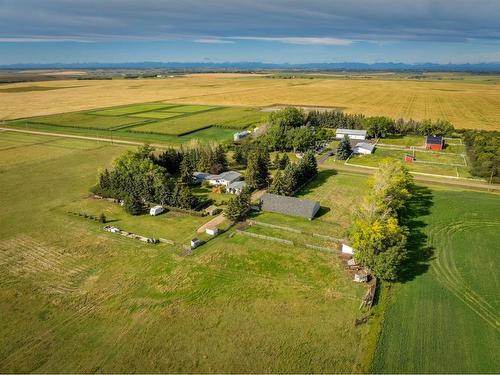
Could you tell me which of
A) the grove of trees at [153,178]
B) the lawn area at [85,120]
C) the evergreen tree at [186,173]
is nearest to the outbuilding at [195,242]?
the grove of trees at [153,178]

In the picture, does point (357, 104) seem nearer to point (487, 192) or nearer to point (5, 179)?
point (487, 192)

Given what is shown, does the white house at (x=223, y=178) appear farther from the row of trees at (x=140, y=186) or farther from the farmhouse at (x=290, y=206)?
the farmhouse at (x=290, y=206)

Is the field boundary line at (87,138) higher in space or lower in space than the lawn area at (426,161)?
higher

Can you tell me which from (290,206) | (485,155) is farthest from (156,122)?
(485,155)

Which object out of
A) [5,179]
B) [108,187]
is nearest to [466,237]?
[108,187]

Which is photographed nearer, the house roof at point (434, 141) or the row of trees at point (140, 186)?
the row of trees at point (140, 186)

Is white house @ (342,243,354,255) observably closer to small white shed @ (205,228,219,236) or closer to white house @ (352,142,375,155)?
small white shed @ (205,228,219,236)

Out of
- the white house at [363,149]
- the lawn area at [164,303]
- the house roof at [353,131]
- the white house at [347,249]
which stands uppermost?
the house roof at [353,131]
